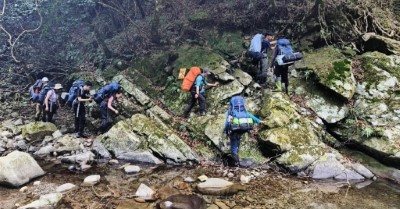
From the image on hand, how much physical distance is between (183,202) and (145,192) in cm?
112

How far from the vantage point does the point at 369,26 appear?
1314 centimetres

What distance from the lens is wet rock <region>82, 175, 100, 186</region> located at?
875 centimetres

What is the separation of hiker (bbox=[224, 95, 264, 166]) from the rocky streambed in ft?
2.11

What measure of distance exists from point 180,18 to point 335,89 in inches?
354

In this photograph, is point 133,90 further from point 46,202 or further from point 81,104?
point 46,202

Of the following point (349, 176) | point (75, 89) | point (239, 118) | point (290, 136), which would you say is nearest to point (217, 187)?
point (239, 118)

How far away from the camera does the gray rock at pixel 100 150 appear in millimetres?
10562

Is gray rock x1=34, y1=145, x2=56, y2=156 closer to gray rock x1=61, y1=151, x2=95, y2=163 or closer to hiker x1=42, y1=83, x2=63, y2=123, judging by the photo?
gray rock x1=61, y1=151, x2=95, y2=163

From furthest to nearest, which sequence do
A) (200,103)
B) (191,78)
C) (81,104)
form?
(81,104) → (200,103) → (191,78)

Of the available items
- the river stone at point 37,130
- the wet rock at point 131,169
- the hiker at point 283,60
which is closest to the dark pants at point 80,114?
the river stone at point 37,130

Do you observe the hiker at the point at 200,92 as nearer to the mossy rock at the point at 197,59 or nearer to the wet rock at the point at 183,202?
the mossy rock at the point at 197,59

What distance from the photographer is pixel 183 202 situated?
738 centimetres

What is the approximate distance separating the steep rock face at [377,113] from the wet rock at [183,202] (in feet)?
17.1

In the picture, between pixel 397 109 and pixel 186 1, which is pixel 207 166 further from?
pixel 186 1
